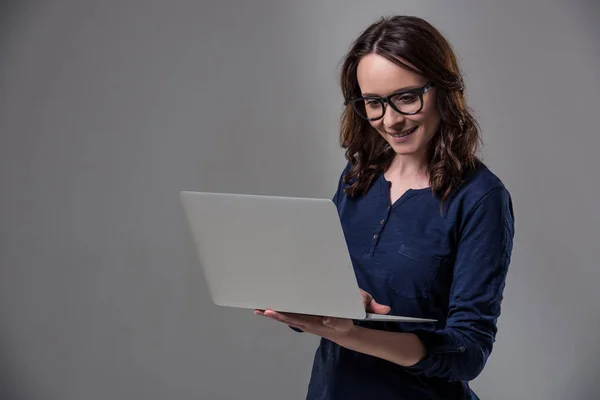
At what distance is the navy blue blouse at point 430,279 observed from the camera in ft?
4.10

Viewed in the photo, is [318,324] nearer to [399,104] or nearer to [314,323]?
[314,323]

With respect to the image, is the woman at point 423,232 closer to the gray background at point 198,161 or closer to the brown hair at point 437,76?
the brown hair at point 437,76

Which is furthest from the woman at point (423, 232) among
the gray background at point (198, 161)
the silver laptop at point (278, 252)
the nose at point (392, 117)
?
the gray background at point (198, 161)

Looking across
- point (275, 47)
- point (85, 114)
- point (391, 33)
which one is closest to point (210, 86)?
point (275, 47)

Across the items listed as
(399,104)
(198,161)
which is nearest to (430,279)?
(399,104)

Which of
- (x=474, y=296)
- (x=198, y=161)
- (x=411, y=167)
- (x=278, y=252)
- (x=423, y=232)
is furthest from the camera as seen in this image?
(x=198, y=161)

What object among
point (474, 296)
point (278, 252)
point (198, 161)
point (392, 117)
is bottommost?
point (198, 161)

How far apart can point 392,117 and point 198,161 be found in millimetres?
1460

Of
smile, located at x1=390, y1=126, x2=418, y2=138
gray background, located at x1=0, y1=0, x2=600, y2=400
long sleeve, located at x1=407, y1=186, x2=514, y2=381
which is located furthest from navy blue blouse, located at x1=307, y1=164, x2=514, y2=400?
gray background, located at x1=0, y1=0, x2=600, y2=400

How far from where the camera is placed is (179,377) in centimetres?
278

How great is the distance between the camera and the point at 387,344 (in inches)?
46.8

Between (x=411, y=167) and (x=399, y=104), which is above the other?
(x=399, y=104)

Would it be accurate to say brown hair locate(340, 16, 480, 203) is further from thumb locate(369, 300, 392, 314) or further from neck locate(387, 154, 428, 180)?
thumb locate(369, 300, 392, 314)

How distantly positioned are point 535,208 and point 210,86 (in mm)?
1134
